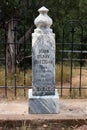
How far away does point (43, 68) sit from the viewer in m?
5.82

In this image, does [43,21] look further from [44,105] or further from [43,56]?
[44,105]

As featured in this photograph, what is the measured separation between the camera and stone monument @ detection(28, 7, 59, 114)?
573 centimetres

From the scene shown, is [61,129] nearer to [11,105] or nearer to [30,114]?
[30,114]

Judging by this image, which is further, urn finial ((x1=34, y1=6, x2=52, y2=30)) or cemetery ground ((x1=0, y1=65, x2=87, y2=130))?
urn finial ((x1=34, y1=6, x2=52, y2=30))

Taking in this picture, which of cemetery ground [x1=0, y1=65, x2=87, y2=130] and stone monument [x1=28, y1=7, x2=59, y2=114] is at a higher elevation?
stone monument [x1=28, y1=7, x2=59, y2=114]

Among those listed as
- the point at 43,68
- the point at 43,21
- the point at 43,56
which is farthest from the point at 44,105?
the point at 43,21

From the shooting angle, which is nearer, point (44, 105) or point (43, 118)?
point (43, 118)

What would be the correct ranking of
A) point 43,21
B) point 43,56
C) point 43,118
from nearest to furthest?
1. point 43,118
2. point 43,21
3. point 43,56

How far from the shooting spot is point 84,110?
19.7 ft

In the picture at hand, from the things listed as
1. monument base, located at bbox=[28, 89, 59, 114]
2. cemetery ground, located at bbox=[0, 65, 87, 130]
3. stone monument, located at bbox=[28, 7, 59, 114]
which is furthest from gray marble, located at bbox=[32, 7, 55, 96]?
cemetery ground, located at bbox=[0, 65, 87, 130]

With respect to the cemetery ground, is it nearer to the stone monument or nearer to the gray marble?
the stone monument

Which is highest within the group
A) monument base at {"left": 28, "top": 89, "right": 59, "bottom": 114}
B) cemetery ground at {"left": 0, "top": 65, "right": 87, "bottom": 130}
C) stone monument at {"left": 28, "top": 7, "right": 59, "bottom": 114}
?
stone monument at {"left": 28, "top": 7, "right": 59, "bottom": 114}

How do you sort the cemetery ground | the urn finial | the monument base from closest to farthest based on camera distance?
the cemetery ground < the urn finial < the monument base

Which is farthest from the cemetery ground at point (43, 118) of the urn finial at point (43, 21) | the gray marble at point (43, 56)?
the urn finial at point (43, 21)
